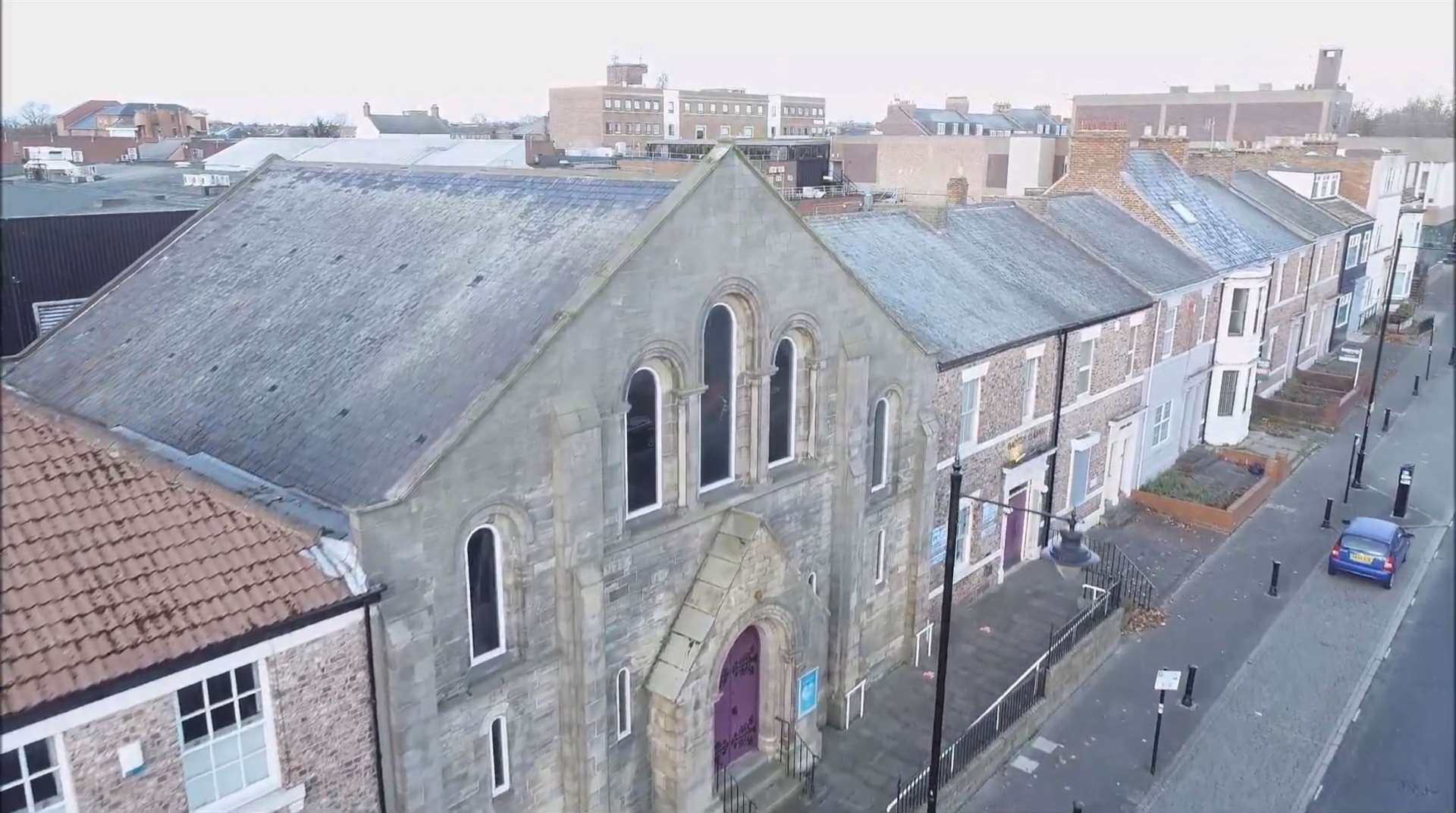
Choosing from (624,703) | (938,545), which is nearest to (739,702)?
(624,703)

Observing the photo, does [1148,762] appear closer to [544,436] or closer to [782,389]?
[782,389]

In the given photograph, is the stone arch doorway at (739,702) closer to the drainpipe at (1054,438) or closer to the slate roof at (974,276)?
the slate roof at (974,276)

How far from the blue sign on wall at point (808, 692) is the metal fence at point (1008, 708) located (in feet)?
6.36

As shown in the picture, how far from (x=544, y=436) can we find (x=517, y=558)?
1.65 metres

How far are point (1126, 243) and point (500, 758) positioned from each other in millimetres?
26922

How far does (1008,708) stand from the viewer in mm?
18531

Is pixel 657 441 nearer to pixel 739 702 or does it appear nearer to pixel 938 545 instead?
pixel 739 702

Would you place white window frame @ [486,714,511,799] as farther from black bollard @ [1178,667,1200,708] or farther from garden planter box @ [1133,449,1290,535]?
garden planter box @ [1133,449,1290,535]

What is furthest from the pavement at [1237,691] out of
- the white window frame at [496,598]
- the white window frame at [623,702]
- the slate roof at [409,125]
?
the slate roof at [409,125]

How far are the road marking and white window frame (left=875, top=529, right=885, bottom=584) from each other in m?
4.11

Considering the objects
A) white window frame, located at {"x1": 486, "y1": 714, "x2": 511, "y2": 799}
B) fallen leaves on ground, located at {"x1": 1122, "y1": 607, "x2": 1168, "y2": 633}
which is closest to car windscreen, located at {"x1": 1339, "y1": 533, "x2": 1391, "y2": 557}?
fallen leaves on ground, located at {"x1": 1122, "y1": 607, "x2": 1168, "y2": 633}

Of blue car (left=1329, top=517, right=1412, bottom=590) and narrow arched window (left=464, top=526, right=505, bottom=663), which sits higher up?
narrow arched window (left=464, top=526, right=505, bottom=663)

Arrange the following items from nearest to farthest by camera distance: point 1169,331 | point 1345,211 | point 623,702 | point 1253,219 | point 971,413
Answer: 1. point 623,702
2. point 971,413
3. point 1169,331
4. point 1253,219
5. point 1345,211

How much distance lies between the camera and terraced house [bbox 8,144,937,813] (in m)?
12.5
